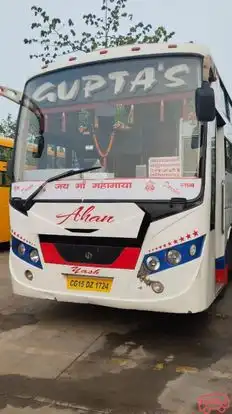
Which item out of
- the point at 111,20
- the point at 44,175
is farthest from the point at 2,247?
the point at 44,175

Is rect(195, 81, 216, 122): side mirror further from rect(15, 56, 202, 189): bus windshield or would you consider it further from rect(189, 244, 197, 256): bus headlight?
rect(189, 244, 197, 256): bus headlight

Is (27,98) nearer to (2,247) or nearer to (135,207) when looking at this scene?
(135,207)

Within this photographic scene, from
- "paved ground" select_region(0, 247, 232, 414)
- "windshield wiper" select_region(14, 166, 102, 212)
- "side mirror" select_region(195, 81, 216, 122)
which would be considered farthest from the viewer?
"windshield wiper" select_region(14, 166, 102, 212)

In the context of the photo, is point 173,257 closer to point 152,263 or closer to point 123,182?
point 152,263

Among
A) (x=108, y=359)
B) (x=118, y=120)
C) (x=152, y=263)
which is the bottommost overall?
(x=108, y=359)

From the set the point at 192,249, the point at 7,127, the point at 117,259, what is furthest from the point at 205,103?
the point at 7,127

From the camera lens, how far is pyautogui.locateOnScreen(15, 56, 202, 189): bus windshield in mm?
4840

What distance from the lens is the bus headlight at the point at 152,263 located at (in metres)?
4.71

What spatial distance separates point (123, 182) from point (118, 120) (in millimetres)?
750

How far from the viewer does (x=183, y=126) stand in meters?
4.85

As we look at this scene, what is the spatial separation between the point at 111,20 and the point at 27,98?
1039 centimetres

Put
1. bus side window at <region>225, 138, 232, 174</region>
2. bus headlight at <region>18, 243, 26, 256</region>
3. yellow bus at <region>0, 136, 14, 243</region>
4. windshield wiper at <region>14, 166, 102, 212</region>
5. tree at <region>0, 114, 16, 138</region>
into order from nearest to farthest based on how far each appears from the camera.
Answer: windshield wiper at <region>14, 166, 102, 212</region>, bus headlight at <region>18, 243, 26, 256</region>, bus side window at <region>225, 138, 232, 174</region>, yellow bus at <region>0, 136, 14, 243</region>, tree at <region>0, 114, 16, 138</region>

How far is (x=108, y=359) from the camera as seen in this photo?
4.57 metres

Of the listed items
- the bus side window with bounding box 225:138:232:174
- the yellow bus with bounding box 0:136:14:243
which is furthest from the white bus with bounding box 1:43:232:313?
the yellow bus with bounding box 0:136:14:243
